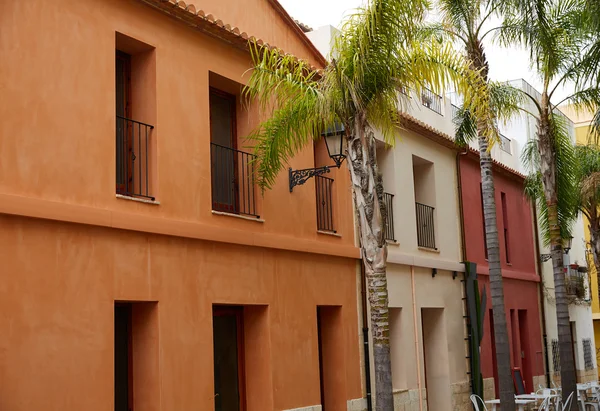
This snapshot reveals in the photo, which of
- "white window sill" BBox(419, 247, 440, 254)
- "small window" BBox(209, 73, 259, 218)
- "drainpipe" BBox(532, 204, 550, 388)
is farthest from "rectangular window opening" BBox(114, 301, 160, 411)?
"drainpipe" BBox(532, 204, 550, 388)

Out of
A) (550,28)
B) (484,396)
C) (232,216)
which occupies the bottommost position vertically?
(484,396)

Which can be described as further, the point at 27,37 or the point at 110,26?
the point at 110,26

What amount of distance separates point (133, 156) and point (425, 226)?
899 centimetres

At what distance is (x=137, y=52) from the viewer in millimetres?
10562

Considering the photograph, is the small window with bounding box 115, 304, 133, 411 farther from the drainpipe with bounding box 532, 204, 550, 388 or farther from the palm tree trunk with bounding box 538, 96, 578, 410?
the drainpipe with bounding box 532, 204, 550, 388

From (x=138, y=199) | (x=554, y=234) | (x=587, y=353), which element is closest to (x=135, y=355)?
(x=138, y=199)

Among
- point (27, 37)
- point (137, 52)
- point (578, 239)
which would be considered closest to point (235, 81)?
point (137, 52)

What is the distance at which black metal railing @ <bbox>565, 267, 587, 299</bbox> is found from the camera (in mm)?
27422

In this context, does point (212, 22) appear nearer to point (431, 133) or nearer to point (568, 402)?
point (431, 133)

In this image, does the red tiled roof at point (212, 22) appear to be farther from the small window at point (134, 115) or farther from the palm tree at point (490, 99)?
the palm tree at point (490, 99)

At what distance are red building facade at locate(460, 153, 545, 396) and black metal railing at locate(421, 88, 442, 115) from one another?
141 centimetres

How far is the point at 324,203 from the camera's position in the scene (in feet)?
45.8

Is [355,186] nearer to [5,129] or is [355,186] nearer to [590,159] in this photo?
[5,129]

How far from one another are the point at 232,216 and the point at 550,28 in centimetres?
740
